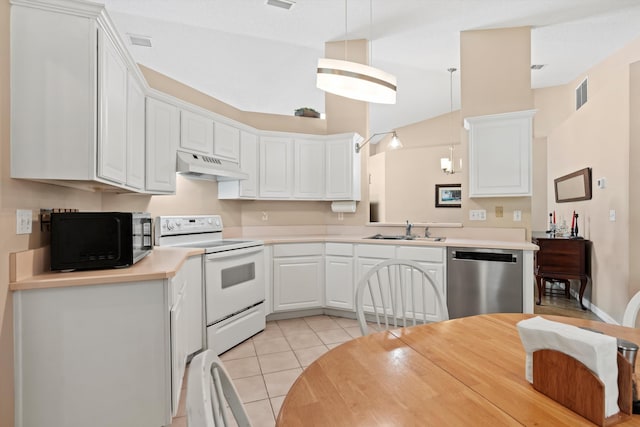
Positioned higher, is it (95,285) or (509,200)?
(509,200)

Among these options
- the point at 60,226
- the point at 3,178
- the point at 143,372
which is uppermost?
the point at 3,178

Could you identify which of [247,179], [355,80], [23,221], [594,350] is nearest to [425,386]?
[594,350]

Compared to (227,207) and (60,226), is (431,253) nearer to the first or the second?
(227,207)

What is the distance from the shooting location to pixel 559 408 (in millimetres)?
775

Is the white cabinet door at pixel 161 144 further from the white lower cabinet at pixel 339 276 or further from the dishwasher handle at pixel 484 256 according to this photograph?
the dishwasher handle at pixel 484 256

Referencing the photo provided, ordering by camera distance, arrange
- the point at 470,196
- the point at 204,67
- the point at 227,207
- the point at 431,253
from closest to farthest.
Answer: the point at 431,253 → the point at 470,196 → the point at 227,207 → the point at 204,67

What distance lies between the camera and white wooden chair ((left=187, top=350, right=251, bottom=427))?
510mm

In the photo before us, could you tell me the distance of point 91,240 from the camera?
1875 mm

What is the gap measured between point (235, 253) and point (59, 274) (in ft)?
4.60

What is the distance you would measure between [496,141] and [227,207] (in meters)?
2.97

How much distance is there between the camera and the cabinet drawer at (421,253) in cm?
328

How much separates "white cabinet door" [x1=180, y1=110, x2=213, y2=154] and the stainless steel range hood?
8cm

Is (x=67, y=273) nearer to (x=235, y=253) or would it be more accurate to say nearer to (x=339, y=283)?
(x=235, y=253)

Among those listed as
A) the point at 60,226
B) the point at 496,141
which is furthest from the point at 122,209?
the point at 496,141
